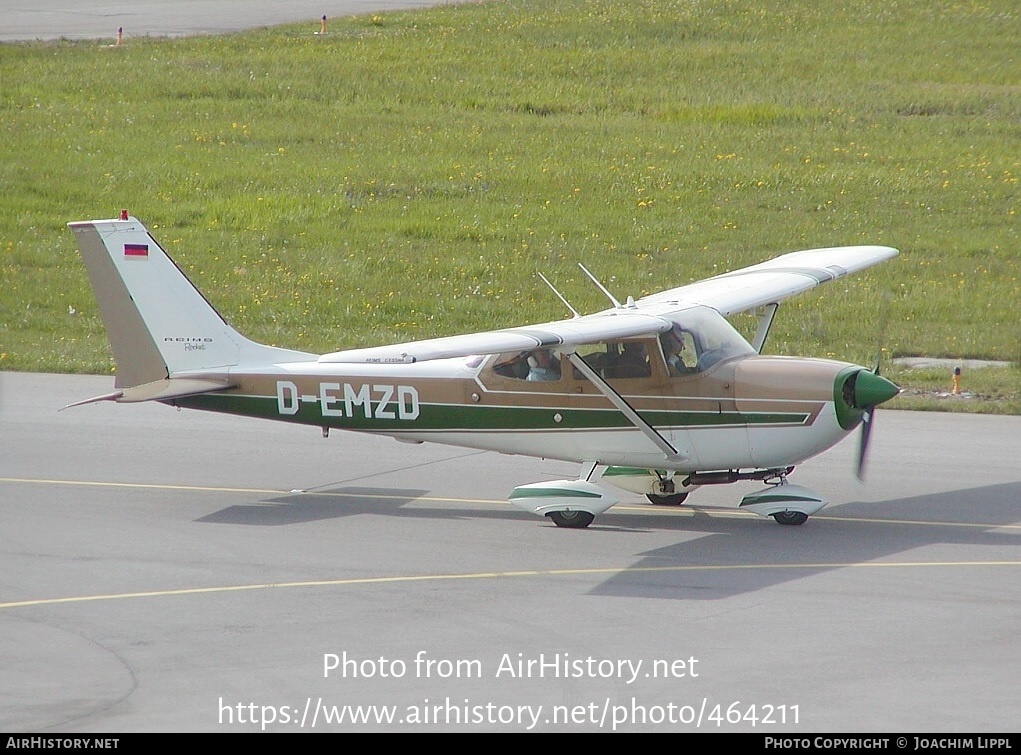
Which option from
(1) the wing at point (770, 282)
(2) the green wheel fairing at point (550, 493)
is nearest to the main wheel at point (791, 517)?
(2) the green wheel fairing at point (550, 493)

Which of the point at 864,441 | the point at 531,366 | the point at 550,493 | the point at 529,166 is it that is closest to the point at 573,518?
the point at 550,493

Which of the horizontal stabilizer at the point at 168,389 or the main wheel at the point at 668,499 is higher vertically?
the horizontal stabilizer at the point at 168,389

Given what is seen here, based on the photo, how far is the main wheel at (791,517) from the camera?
1242cm

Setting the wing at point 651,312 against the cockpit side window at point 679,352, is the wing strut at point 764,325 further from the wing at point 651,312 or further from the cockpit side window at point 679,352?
the cockpit side window at point 679,352

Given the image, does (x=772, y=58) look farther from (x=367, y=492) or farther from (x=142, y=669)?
(x=142, y=669)

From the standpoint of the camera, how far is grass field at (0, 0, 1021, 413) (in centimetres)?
2289

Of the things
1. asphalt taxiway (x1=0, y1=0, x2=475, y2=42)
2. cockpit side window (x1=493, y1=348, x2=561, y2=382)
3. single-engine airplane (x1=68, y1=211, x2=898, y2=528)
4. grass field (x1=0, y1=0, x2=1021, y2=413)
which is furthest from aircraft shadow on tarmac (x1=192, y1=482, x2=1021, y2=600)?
asphalt taxiway (x1=0, y1=0, x2=475, y2=42)

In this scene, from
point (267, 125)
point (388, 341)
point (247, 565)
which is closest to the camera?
point (247, 565)

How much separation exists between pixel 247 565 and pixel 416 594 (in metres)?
1.72

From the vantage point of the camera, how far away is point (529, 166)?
3034cm

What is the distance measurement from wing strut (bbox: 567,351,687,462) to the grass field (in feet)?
21.7

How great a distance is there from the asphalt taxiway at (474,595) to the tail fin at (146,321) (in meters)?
1.41

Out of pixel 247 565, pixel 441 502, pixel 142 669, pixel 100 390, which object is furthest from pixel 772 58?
pixel 142 669
